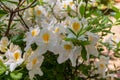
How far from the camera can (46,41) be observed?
1276 mm

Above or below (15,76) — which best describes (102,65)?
below

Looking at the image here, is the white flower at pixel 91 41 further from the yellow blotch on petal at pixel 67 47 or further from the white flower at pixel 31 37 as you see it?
the white flower at pixel 31 37

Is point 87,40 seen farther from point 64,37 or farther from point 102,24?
point 102,24

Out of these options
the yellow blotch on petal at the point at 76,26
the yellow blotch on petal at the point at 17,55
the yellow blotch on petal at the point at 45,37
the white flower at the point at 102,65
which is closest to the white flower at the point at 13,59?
the yellow blotch on petal at the point at 17,55

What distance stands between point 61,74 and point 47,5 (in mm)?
367

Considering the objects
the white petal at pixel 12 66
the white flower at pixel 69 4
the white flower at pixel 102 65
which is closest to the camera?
the white petal at pixel 12 66

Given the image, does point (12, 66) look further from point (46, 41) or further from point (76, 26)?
point (76, 26)

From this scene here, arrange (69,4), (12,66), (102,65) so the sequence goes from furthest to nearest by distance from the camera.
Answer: (69,4), (102,65), (12,66)

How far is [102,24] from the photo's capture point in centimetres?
149

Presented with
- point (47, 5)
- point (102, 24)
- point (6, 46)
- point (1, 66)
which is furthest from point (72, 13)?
point (1, 66)

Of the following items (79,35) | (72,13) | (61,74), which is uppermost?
(79,35)

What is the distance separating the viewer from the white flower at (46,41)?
127cm

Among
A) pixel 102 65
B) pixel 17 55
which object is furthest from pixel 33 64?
pixel 102 65

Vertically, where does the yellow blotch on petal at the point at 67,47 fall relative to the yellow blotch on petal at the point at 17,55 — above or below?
above
